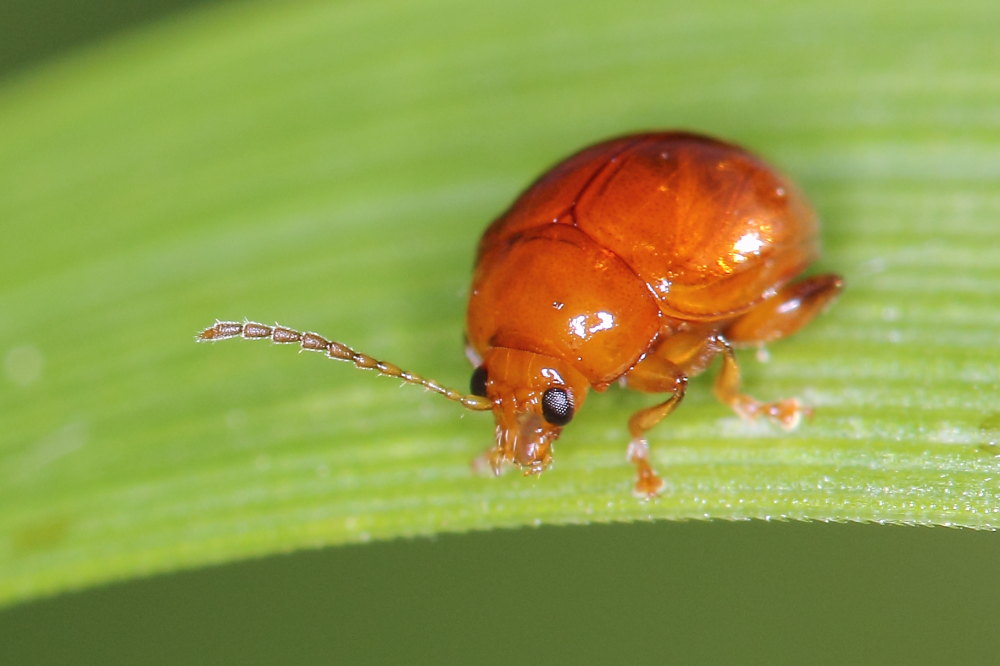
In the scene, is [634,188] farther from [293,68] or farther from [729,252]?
[293,68]

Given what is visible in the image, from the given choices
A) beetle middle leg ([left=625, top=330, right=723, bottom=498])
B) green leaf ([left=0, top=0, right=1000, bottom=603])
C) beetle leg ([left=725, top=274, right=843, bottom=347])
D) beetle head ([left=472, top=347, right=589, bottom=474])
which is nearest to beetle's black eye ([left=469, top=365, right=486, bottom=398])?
beetle head ([left=472, top=347, right=589, bottom=474])

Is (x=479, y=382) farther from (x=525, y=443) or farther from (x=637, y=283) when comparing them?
(x=637, y=283)

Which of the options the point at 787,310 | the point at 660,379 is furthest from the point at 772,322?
the point at 660,379

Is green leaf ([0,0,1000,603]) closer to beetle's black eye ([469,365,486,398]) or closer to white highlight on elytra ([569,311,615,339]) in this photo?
beetle's black eye ([469,365,486,398])

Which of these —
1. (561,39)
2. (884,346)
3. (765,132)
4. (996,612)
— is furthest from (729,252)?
(996,612)

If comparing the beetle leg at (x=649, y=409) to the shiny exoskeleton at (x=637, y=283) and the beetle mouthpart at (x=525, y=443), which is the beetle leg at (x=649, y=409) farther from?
the beetle mouthpart at (x=525, y=443)

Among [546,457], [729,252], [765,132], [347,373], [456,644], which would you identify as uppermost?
[765,132]

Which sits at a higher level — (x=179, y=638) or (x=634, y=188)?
(x=634, y=188)

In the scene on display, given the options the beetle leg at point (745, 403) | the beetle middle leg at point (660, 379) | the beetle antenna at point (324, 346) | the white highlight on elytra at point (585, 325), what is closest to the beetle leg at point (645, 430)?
the beetle middle leg at point (660, 379)
